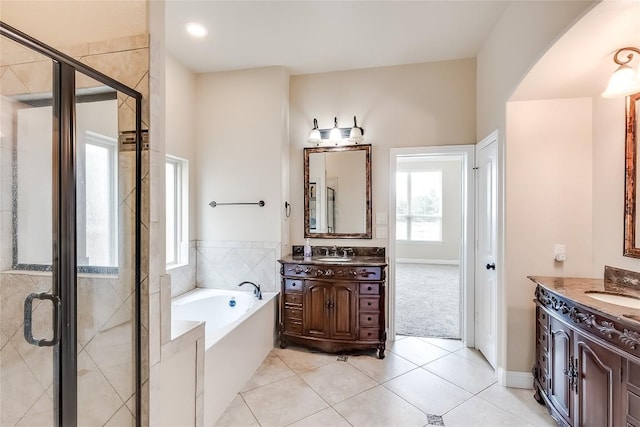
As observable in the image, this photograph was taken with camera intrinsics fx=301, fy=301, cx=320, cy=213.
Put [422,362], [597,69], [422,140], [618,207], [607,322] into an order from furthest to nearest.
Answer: [422,140] < [422,362] < [618,207] < [597,69] < [607,322]

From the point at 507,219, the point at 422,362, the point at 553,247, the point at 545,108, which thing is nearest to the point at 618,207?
the point at 553,247

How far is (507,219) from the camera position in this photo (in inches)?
93.3

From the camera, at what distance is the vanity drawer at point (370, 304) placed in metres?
2.86

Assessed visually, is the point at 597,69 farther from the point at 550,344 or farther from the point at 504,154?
the point at 550,344

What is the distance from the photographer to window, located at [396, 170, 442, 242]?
7270 mm

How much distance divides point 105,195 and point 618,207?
3.08 m

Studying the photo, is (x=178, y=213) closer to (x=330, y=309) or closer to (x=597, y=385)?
(x=330, y=309)

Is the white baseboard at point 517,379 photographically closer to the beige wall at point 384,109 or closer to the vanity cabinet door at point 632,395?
the vanity cabinet door at point 632,395

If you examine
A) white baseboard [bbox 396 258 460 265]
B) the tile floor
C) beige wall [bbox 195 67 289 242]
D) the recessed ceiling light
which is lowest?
the tile floor

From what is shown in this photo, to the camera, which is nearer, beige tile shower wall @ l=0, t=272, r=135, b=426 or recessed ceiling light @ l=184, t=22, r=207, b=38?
beige tile shower wall @ l=0, t=272, r=135, b=426

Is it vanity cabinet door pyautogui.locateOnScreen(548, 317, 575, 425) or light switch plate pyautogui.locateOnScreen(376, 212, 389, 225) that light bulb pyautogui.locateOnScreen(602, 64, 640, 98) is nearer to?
vanity cabinet door pyautogui.locateOnScreen(548, 317, 575, 425)

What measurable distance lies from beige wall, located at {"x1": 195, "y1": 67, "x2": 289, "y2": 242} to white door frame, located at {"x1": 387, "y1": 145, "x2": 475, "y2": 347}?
1211 millimetres

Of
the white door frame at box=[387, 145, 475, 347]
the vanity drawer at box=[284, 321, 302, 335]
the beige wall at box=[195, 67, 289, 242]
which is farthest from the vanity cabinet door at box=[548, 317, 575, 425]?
the beige wall at box=[195, 67, 289, 242]

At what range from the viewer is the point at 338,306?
2.91 m
